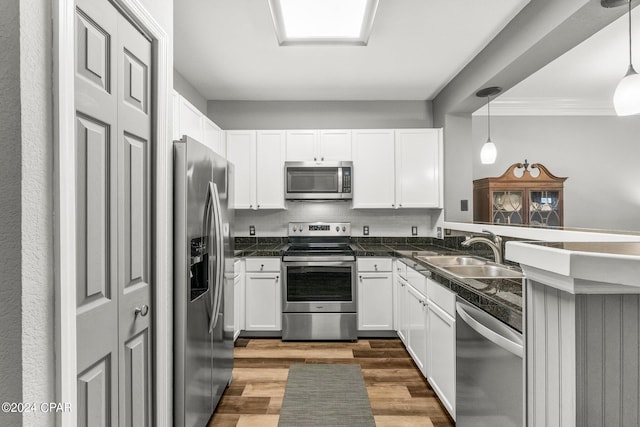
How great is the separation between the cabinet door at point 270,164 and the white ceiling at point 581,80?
8.90 feet

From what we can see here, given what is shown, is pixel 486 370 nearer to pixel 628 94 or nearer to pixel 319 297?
pixel 628 94

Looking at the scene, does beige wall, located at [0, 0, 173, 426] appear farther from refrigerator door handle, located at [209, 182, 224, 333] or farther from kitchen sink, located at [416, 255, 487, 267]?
kitchen sink, located at [416, 255, 487, 267]

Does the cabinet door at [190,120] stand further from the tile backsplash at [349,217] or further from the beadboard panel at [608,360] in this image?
the beadboard panel at [608,360]

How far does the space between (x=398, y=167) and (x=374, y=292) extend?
4.35 feet

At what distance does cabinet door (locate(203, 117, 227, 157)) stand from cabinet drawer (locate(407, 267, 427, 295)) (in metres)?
2.10

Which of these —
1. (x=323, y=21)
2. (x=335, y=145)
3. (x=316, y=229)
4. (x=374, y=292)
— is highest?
(x=323, y=21)

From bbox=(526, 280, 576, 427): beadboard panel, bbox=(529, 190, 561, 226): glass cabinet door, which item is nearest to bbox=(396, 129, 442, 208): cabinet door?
bbox=(529, 190, 561, 226): glass cabinet door

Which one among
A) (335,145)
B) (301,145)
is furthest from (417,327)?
(301,145)

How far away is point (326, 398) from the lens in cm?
241

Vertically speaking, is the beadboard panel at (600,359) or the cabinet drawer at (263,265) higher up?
the beadboard panel at (600,359)

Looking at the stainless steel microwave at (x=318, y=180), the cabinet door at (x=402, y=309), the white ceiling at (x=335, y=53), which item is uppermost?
the white ceiling at (x=335, y=53)

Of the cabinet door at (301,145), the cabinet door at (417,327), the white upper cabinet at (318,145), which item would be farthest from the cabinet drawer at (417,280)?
the cabinet door at (301,145)

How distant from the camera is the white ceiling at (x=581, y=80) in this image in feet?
9.46

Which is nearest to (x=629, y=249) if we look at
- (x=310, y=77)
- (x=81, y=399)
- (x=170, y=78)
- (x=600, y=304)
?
(x=600, y=304)
